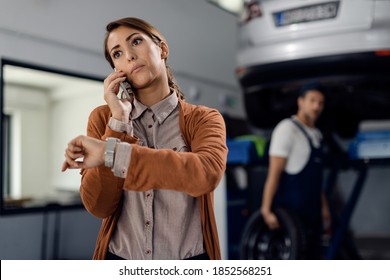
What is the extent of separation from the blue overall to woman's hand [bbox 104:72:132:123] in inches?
56.0

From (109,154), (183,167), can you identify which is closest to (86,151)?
(109,154)

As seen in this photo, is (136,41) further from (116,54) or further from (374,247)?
(374,247)

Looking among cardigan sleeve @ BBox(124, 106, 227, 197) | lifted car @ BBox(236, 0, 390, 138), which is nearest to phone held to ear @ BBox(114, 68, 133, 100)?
cardigan sleeve @ BBox(124, 106, 227, 197)

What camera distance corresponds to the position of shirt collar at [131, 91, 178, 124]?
804mm

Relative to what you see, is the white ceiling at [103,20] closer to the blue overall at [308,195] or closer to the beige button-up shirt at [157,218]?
the beige button-up shirt at [157,218]

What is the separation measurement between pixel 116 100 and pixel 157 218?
0.63 feet

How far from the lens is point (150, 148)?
2.36 ft

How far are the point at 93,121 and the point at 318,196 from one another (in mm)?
1586

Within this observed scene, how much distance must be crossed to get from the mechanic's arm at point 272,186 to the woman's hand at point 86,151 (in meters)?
1.51

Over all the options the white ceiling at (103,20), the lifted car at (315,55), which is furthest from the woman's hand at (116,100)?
the lifted car at (315,55)

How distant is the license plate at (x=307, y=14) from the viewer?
75.2 inches
